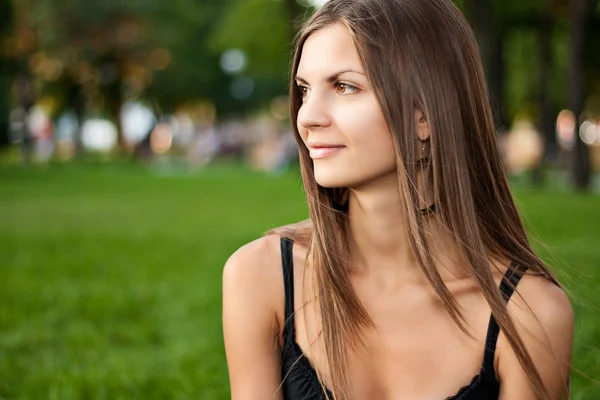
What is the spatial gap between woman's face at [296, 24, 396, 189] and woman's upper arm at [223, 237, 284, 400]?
377 millimetres

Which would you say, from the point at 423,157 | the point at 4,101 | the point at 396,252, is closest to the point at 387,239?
the point at 396,252

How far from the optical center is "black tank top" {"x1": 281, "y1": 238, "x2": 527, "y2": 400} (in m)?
2.70

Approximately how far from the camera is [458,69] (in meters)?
2.60

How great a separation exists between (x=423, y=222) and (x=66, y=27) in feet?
152

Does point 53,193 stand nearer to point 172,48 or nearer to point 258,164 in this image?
point 258,164

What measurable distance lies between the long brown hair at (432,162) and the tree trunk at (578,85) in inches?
774

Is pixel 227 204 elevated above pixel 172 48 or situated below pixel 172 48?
below

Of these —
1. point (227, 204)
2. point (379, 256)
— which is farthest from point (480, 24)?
point (379, 256)

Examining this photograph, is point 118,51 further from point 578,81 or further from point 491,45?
point 578,81

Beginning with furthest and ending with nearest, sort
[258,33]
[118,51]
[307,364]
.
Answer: [118,51] < [258,33] < [307,364]

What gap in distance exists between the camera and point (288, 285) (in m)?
2.86

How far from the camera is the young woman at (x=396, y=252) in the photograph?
8.49 feet

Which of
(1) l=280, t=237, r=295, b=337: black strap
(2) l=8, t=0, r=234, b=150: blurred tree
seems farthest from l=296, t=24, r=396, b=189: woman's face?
(2) l=8, t=0, r=234, b=150: blurred tree

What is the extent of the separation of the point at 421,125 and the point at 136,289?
5.85 metres
